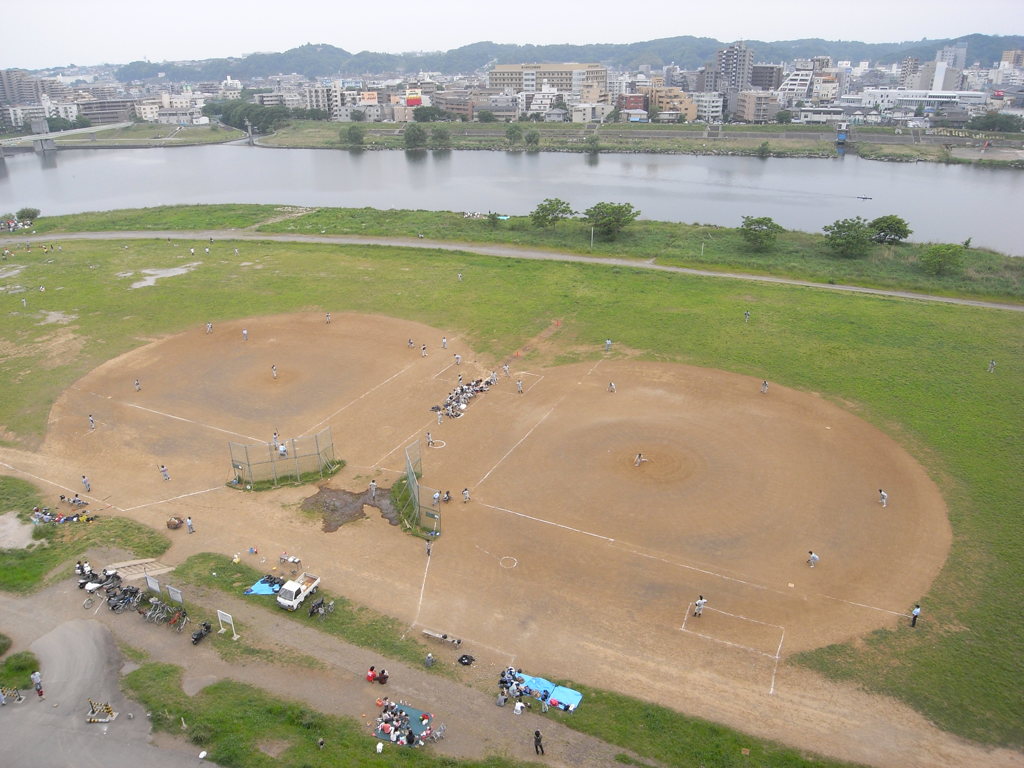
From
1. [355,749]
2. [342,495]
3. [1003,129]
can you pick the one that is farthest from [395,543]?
[1003,129]

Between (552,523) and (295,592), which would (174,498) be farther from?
(552,523)

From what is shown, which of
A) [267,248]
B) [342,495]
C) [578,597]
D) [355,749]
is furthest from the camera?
[267,248]

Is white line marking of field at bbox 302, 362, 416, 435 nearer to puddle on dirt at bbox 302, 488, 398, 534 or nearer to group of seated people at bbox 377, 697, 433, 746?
puddle on dirt at bbox 302, 488, 398, 534

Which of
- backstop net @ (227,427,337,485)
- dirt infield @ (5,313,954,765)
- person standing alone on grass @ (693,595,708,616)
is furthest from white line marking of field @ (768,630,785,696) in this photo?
backstop net @ (227,427,337,485)

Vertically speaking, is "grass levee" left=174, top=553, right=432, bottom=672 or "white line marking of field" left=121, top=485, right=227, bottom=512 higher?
"white line marking of field" left=121, top=485, right=227, bottom=512

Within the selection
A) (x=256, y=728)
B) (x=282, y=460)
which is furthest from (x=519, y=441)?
(x=256, y=728)

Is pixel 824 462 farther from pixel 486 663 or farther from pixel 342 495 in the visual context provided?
pixel 342 495
